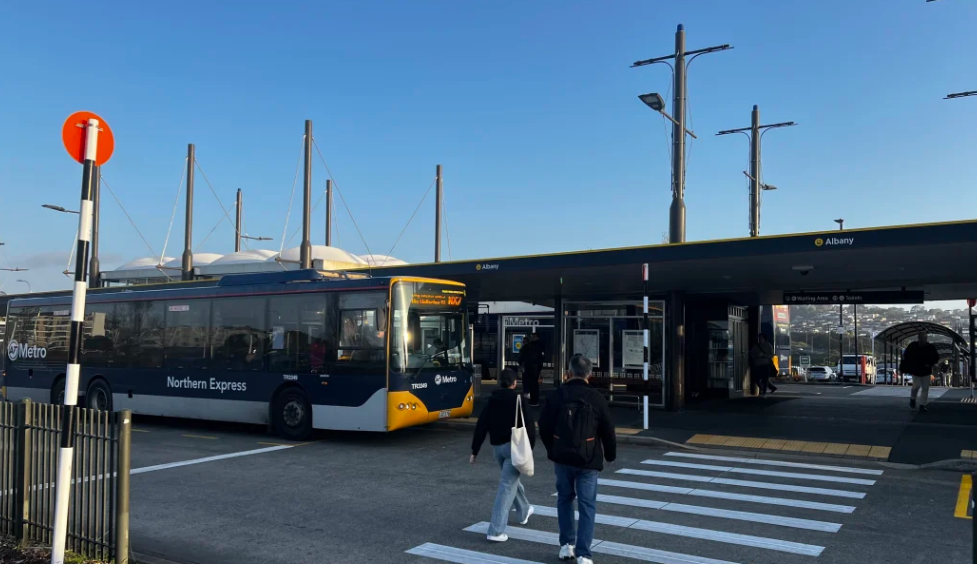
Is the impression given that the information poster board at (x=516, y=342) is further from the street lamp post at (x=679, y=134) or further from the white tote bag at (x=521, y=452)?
the white tote bag at (x=521, y=452)

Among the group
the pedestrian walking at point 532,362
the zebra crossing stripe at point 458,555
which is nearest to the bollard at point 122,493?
the zebra crossing stripe at point 458,555

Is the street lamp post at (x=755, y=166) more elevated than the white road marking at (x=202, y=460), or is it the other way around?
the street lamp post at (x=755, y=166)

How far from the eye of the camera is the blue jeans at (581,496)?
594 cm

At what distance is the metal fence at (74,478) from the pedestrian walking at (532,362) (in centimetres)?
1228

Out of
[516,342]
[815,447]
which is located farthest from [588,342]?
[815,447]

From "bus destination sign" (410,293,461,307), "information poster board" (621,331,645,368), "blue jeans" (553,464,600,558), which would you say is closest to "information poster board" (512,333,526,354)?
"information poster board" (621,331,645,368)

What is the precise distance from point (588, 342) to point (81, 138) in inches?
605

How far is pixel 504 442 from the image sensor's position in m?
7.21

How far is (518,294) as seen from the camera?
75.9 ft

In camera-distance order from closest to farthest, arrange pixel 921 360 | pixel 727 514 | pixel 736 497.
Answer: pixel 727 514, pixel 736 497, pixel 921 360

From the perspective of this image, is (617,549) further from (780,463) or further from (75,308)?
(780,463)

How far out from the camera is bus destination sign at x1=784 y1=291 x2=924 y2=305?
20953 millimetres

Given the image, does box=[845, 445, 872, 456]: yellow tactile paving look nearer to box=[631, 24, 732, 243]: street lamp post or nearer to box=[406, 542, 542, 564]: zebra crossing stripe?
box=[631, 24, 732, 243]: street lamp post

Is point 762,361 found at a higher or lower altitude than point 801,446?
higher
